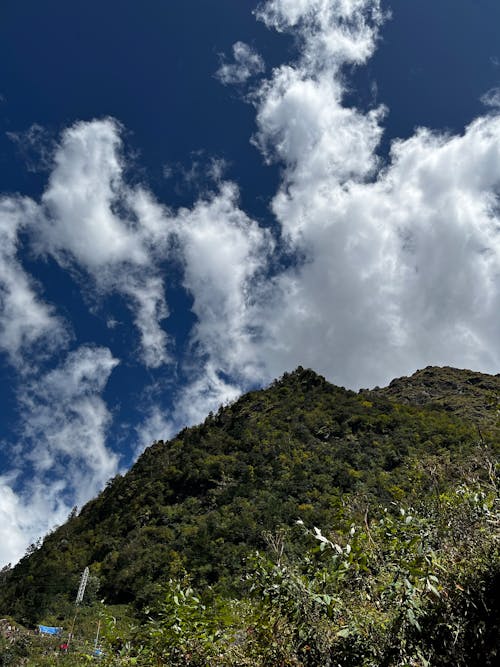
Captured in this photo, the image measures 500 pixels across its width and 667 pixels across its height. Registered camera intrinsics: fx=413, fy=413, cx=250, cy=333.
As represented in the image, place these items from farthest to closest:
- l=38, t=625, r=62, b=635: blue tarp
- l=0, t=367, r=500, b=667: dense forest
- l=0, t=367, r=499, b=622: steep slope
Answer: l=0, t=367, r=499, b=622: steep slope < l=38, t=625, r=62, b=635: blue tarp < l=0, t=367, r=500, b=667: dense forest

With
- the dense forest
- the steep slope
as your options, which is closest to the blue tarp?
the dense forest

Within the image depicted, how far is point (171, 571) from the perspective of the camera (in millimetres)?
46094

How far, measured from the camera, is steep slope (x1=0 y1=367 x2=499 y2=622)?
1951 inches

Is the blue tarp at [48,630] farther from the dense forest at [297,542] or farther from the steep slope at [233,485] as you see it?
the steep slope at [233,485]

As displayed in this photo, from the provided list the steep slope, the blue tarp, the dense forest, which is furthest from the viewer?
the steep slope

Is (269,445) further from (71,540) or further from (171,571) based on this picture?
(71,540)

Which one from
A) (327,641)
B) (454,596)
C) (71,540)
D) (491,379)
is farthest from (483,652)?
(491,379)

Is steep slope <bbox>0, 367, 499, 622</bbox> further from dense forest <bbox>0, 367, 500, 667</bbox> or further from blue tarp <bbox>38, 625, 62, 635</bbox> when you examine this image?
blue tarp <bbox>38, 625, 62, 635</bbox>

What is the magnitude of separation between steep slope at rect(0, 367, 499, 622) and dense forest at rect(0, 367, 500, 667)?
0.94 ft

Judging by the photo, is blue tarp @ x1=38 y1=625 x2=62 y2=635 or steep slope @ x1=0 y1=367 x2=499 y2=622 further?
steep slope @ x1=0 y1=367 x2=499 y2=622

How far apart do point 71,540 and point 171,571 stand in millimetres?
32690

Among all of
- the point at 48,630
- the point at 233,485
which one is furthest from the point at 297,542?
the point at 48,630

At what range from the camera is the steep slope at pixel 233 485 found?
163 ft

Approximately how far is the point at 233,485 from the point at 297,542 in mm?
26219
